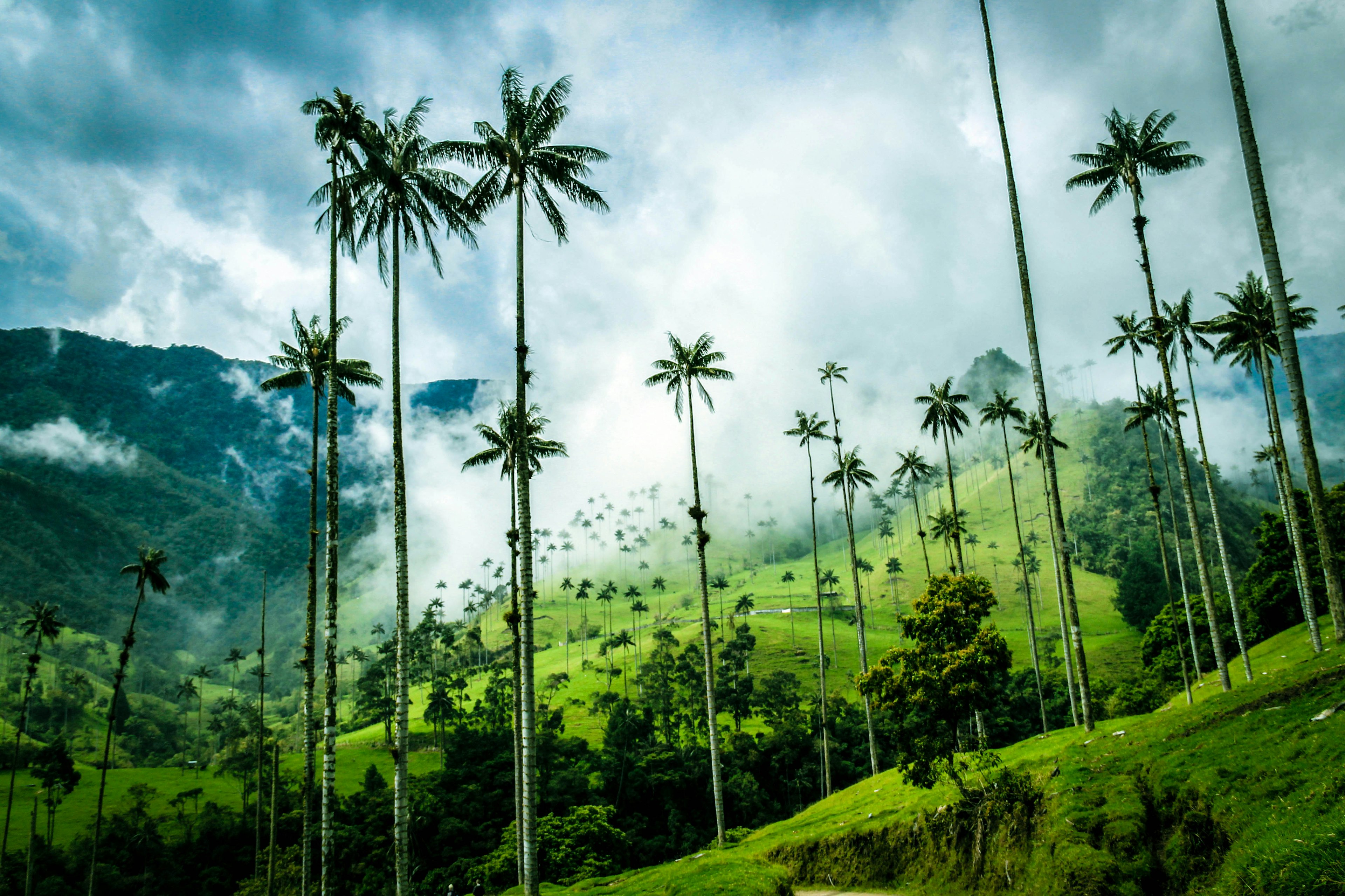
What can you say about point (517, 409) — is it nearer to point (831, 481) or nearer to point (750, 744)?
point (831, 481)

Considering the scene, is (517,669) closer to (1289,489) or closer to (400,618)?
(400,618)

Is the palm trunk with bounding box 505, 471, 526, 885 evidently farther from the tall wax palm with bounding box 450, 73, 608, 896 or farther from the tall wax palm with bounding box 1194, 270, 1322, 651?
the tall wax palm with bounding box 1194, 270, 1322, 651

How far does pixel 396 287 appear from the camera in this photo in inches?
1100

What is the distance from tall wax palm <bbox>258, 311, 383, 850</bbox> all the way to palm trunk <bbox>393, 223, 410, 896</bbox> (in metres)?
3.34

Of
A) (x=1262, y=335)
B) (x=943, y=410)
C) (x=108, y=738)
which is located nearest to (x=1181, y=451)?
(x=1262, y=335)

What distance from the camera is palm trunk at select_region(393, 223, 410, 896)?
22.5 m

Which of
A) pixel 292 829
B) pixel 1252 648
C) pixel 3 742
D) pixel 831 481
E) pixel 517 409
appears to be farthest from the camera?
pixel 3 742

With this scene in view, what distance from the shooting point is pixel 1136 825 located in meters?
18.7

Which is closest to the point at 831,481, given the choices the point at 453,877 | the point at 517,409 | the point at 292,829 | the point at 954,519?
the point at 954,519

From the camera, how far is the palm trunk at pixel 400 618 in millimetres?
22453

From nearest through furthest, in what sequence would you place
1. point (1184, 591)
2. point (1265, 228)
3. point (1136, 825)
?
1. point (1136, 825)
2. point (1265, 228)
3. point (1184, 591)

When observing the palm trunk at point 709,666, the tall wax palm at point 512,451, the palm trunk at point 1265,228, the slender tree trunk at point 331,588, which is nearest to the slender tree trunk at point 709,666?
the palm trunk at point 709,666

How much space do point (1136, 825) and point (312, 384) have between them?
33.7 metres

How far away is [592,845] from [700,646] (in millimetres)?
85667
